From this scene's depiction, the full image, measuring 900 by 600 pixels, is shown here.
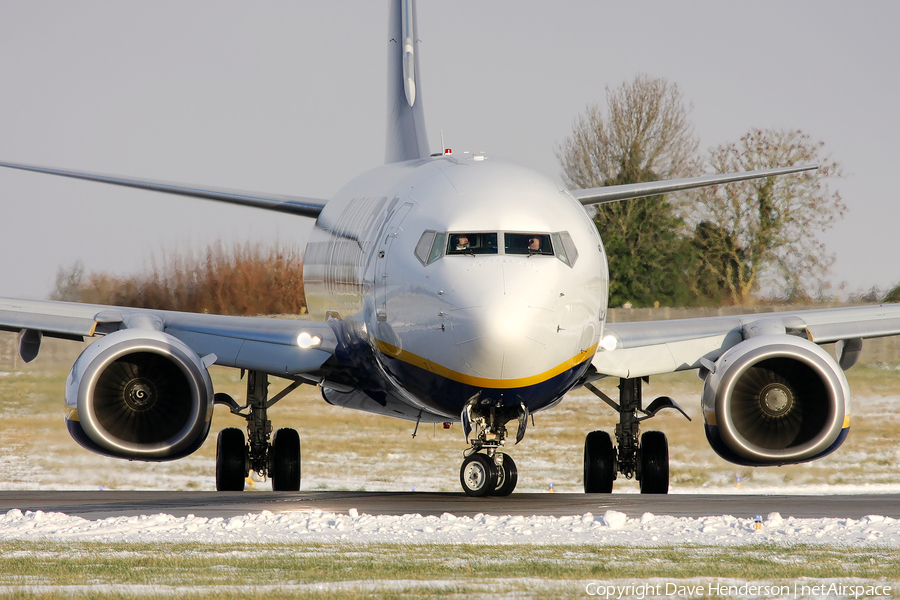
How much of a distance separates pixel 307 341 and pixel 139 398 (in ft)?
8.31

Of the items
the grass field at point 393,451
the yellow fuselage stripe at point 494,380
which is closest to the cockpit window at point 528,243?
the yellow fuselage stripe at point 494,380

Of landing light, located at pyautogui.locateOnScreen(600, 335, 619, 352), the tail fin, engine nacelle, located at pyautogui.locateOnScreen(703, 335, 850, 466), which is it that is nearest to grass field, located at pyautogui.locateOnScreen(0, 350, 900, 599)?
engine nacelle, located at pyautogui.locateOnScreen(703, 335, 850, 466)

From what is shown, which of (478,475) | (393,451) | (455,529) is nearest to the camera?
(455,529)

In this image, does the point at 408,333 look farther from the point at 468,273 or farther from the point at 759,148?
the point at 759,148

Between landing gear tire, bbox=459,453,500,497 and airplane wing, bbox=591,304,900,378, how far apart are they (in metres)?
2.39

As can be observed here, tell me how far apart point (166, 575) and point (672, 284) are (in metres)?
38.2

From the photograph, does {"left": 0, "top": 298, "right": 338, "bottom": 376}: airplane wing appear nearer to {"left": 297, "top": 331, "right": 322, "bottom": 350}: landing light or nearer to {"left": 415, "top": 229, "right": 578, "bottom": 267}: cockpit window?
{"left": 297, "top": 331, "right": 322, "bottom": 350}: landing light

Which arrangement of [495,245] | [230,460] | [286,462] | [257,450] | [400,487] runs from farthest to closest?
[400,487] < [286,462] < [257,450] < [230,460] < [495,245]

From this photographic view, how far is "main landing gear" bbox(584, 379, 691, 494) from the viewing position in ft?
59.1

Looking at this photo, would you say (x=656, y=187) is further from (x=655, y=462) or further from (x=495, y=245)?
(x=495, y=245)

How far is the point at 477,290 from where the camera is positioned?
12.0 meters

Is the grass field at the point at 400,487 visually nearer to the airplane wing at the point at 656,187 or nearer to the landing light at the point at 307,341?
the landing light at the point at 307,341

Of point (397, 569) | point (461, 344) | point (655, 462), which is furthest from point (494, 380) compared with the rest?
point (655, 462)

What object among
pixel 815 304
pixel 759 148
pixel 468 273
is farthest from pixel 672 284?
pixel 468 273
